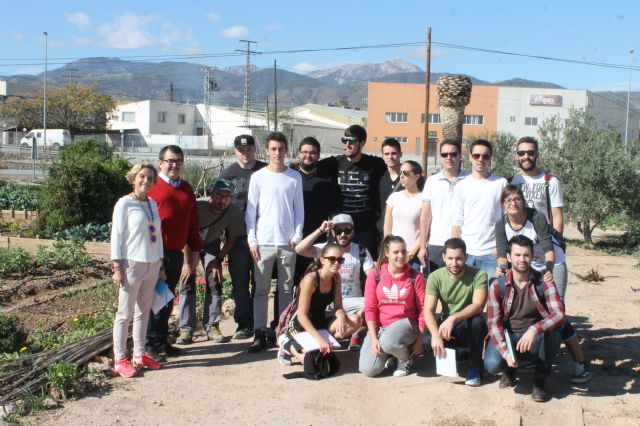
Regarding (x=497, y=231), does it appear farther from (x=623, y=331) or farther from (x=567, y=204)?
(x=567, y=204)

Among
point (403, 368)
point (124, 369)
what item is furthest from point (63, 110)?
point (403, 368)

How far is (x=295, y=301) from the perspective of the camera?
20.7 ft

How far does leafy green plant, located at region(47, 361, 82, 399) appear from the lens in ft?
17.4

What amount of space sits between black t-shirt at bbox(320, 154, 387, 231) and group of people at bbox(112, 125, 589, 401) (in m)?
0.01

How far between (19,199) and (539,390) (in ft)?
46.0

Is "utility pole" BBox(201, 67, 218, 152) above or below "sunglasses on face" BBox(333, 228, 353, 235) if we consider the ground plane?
above

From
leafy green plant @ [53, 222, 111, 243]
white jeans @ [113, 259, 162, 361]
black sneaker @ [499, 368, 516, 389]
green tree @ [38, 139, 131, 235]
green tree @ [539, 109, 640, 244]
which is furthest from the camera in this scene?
green tree @ [539, 109, 640, 244]

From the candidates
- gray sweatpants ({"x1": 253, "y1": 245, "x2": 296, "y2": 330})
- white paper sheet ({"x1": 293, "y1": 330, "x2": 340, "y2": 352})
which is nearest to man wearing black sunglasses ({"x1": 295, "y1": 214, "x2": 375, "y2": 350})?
gray sweatpants ({"x1": 253, "y1": 245, "x2": 296, "y2": 330})

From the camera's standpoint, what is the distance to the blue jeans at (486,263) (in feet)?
19.3

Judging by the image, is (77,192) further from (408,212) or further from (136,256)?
(408,212)

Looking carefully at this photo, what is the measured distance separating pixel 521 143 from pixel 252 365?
9.60ft

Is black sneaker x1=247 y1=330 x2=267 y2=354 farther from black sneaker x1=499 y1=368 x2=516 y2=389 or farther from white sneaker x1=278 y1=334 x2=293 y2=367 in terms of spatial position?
black sneaker x1=499 y1=368 x2=516 y2=389

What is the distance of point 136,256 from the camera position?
5664 millimetres

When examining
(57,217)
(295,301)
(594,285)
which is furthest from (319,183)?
(57,217)
